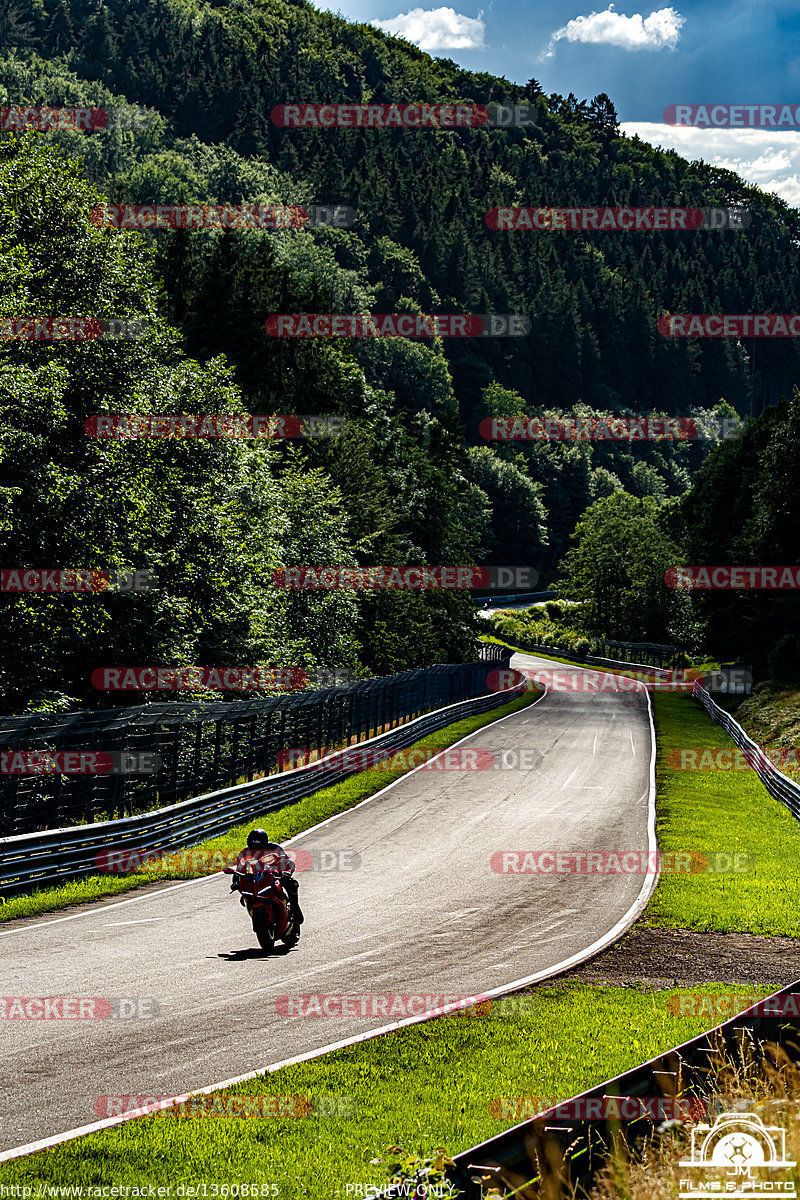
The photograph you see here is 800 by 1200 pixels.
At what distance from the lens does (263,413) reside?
61781mm

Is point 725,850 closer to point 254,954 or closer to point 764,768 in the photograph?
point 764,768

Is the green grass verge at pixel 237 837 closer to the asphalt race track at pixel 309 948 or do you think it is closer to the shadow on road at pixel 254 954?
the asphalt race track at pixel 309 948

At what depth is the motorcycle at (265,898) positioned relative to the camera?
510 inches

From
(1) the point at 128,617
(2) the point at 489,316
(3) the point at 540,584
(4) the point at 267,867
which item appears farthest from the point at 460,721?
(2) the point at 489,316

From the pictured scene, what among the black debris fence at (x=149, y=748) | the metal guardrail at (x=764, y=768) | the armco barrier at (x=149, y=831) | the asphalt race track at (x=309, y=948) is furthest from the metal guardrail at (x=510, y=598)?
the asphalt race track at (x=309, y=948)

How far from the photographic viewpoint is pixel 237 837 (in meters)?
22.2

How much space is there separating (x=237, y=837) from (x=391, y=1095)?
14.0 meters

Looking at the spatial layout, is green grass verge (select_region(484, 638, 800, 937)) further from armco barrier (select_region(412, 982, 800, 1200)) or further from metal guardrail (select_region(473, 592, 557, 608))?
metal guardrail (select_region(473, 592, 557, 608))

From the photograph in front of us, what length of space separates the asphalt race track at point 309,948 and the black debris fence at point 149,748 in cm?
238

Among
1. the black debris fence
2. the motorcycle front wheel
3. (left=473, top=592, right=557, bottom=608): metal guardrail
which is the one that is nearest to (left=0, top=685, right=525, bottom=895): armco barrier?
the black debris fence

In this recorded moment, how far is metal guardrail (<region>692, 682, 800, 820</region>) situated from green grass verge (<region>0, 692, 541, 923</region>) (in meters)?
9.65

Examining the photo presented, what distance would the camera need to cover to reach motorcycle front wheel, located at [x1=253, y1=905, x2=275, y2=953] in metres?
12.9

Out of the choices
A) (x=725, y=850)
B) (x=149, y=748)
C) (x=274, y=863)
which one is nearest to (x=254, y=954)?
(x=274, y=863)

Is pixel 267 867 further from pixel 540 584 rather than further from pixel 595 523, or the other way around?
pixel 540 584
